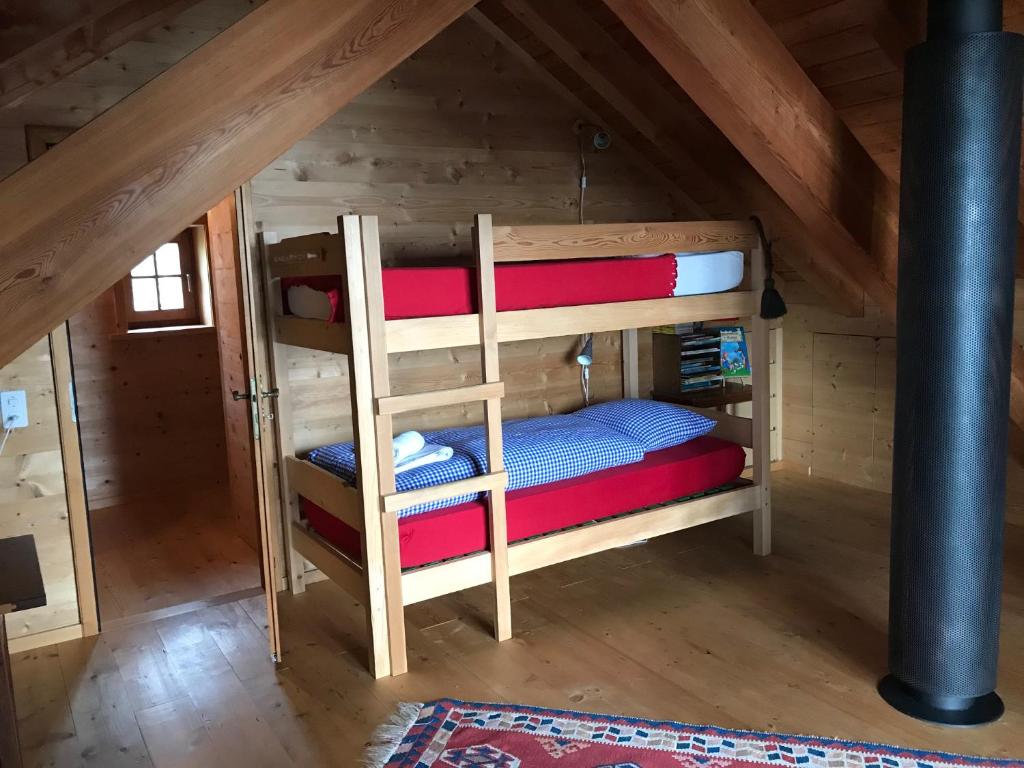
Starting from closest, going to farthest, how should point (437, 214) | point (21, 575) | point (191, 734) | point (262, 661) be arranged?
point (21, 575) → point (191, 734) → point (262, 661) → point (437, 214)

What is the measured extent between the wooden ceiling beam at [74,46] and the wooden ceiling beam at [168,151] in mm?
1010

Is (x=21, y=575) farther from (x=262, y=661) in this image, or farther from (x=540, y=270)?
(x=540, y=270)

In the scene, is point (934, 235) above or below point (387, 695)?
above

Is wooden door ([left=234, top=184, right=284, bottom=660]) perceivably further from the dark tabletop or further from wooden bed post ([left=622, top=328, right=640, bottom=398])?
wooden bed post ([left=622, top=328, right=640, bottom=398])

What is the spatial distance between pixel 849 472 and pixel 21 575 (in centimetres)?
404

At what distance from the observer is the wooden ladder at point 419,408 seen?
265 centimetres

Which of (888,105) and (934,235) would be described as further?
(888,105)

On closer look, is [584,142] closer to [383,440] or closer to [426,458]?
[426,458]

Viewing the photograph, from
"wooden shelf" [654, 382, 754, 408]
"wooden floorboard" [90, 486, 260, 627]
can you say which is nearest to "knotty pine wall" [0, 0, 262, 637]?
"wooden floorboard" [90, 486, 260, 627]

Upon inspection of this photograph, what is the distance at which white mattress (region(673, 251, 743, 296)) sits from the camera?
3.34 metres

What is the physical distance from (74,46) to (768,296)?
263 centimetres

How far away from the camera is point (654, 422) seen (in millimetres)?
3629

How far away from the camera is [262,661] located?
2922 millimetres

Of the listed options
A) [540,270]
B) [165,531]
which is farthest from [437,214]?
[165,531]
